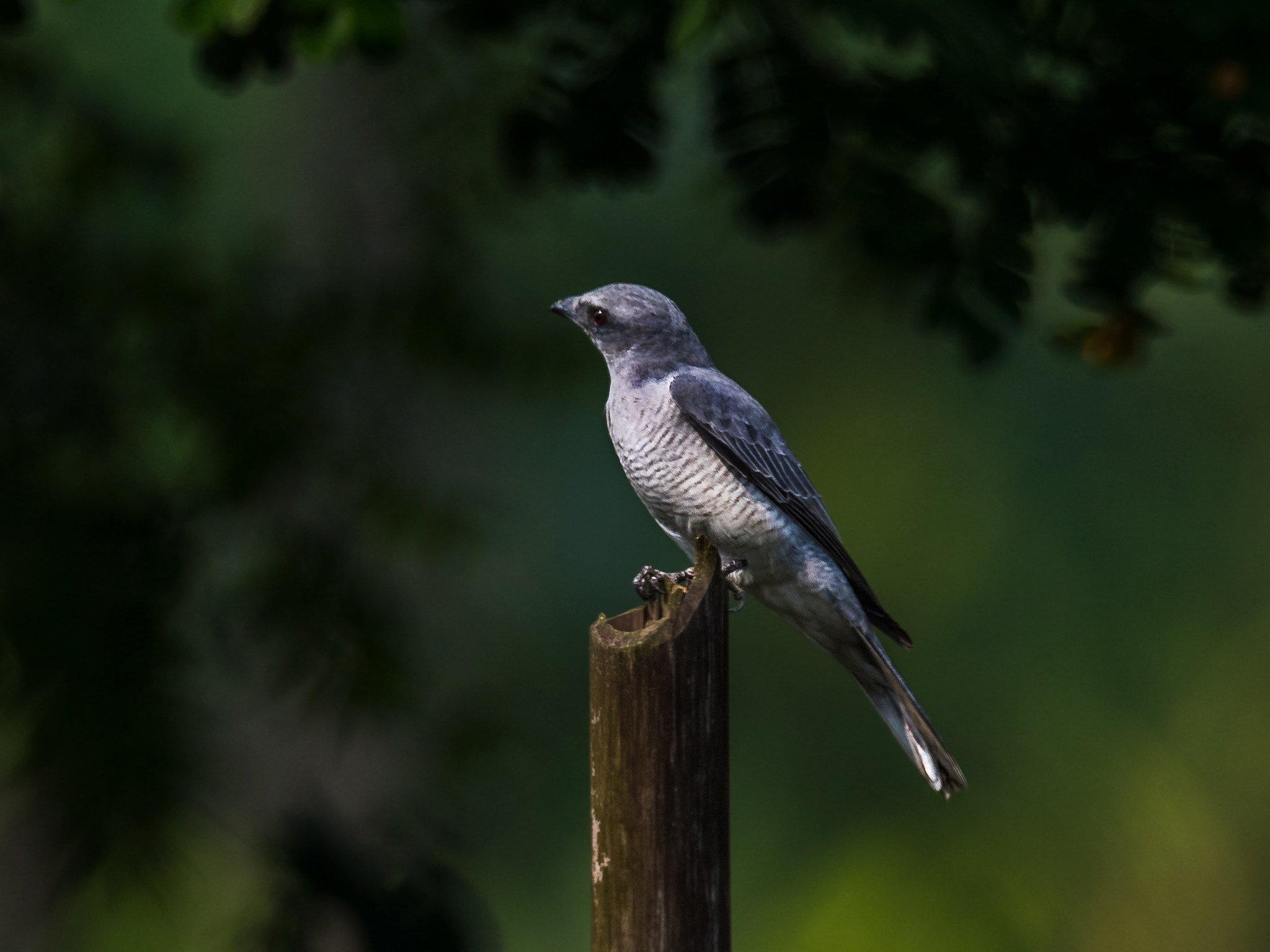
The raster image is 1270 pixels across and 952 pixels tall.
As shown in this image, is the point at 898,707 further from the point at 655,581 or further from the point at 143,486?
the point at 143,486

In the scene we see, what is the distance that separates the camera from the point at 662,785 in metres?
2.28

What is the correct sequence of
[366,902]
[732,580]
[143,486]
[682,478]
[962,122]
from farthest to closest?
[143,486], [366,902], [732,580], [682,478], [962,122]

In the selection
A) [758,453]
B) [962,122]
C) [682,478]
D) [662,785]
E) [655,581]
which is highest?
[962,122]

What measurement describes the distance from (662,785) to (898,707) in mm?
1574

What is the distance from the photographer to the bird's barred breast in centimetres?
367

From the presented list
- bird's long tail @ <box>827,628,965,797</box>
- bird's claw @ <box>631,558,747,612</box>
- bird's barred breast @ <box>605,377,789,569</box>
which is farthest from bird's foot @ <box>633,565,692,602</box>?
bird's long tail @ <box>827,628,965,797</box>

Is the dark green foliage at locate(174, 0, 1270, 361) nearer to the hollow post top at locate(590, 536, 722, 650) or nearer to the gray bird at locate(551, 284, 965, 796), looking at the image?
the gray bird at locate(551, 284, 965, 796)

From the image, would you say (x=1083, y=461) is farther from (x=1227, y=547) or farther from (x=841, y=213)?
(x=841, y=213)

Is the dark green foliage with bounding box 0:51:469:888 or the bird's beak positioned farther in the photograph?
the dark green foliage with bounding box 0:51:469:888

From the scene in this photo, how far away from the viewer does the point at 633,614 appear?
Answer: 2.54 metres

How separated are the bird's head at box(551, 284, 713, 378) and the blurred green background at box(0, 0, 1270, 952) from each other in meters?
0.35

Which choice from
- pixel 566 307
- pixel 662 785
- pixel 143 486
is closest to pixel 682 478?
pixel 566 307

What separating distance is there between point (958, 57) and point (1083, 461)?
30.2 feet

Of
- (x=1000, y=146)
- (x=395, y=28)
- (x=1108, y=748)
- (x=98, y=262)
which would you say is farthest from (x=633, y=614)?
(x=1108, y=748)
